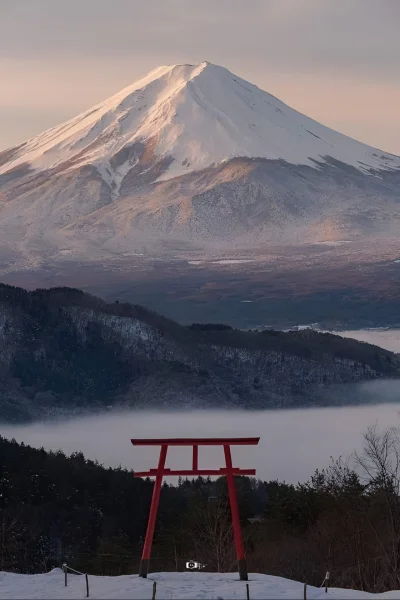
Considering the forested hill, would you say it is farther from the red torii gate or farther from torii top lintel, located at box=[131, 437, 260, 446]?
torii top lintel, located at box=[131, 437, 260, 446]

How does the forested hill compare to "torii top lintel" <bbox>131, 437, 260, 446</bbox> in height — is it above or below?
below

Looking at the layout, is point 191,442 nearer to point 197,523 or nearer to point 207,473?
point 207,473

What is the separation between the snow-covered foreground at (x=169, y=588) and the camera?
29719 mm

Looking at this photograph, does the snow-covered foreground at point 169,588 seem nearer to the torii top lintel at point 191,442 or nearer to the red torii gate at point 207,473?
the red torii gate at point 207,473

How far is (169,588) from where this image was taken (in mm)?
30266

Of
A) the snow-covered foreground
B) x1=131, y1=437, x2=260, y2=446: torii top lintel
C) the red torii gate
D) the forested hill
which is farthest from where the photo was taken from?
the forested hill

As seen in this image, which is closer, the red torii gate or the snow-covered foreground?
the snow-covered foreground

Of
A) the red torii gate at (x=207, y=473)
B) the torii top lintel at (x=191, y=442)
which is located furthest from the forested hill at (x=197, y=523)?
the torii top lintel at (x=191, y=442)

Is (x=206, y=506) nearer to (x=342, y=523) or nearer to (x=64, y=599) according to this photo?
(x=342, y=523)

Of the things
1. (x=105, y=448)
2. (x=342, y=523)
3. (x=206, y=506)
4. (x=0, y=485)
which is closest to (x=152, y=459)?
(x=105, y=448)

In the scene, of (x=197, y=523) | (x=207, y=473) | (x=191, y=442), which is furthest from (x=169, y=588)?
(x=197, y=523)

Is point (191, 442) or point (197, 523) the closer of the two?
point (191, 442)

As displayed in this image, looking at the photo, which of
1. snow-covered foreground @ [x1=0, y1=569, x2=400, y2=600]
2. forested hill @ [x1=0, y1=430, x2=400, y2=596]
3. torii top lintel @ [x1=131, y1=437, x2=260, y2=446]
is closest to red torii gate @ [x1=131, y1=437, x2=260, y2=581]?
torii top lintel @ [x1=131, y1=437, x2=260, y2=446]

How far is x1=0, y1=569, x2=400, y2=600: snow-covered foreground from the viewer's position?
2972 cm
